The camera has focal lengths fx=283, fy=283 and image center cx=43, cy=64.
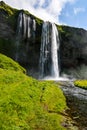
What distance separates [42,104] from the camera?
90.9 ft

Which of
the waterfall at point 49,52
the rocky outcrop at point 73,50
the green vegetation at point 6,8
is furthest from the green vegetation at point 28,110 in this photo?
the rocky outcrop at point 73,50

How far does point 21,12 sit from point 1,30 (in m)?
9.13

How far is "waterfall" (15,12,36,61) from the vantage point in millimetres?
86000

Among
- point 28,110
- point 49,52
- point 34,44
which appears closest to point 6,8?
point 34,44

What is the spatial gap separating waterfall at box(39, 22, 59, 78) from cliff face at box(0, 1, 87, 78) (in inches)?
75.2

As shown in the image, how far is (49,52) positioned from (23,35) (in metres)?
9.83

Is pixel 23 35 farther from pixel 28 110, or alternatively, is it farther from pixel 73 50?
pixel 28 110

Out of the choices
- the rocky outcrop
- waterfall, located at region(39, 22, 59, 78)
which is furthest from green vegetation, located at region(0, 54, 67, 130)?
the rocky outcrop

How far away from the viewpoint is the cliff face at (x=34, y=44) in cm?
8569

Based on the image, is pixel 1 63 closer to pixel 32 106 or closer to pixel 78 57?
pixel 32 106

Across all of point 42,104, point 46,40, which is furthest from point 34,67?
point 42,104

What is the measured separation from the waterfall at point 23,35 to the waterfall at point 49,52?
3.91 meters

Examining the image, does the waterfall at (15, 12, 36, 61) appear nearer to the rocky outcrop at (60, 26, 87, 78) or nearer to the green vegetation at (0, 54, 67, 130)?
the rocky outcrop at (60, 26, 87, 78)

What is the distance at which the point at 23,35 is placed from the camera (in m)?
86.2
